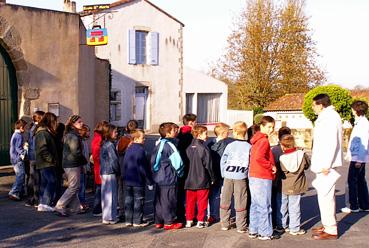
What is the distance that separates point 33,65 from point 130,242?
6186mm

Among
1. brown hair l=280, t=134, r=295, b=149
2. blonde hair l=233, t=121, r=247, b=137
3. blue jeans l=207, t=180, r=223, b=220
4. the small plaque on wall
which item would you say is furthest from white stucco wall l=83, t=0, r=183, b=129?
brown hair l=280, t=134, r=295, b=149

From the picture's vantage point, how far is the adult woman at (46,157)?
315 inches

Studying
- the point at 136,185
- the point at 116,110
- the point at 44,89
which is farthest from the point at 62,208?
the point at 116,110

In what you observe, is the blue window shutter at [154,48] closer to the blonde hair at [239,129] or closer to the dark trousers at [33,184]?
the dark trousers at [33,184]

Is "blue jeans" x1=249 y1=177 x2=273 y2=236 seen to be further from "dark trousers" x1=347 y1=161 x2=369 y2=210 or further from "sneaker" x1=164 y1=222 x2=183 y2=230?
"dark trousers" x1=347 y1=161 x2=369 y2=210

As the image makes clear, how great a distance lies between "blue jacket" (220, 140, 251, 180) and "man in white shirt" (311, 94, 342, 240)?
903mm

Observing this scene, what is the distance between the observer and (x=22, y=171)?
29.4 feet

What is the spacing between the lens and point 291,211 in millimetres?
7023

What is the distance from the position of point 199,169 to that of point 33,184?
3.18 m

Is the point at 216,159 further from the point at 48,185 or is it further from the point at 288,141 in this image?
the point at 48,185

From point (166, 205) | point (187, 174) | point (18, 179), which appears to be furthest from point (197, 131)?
point (18, 179)

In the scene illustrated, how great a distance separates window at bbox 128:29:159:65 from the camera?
26.7 m

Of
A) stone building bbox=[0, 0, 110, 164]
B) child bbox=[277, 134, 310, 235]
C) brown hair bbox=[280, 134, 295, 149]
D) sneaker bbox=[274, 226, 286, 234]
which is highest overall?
stone building bbox=[0, 0, 110, 164]

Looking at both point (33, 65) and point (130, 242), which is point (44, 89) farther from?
point (130, 242)
